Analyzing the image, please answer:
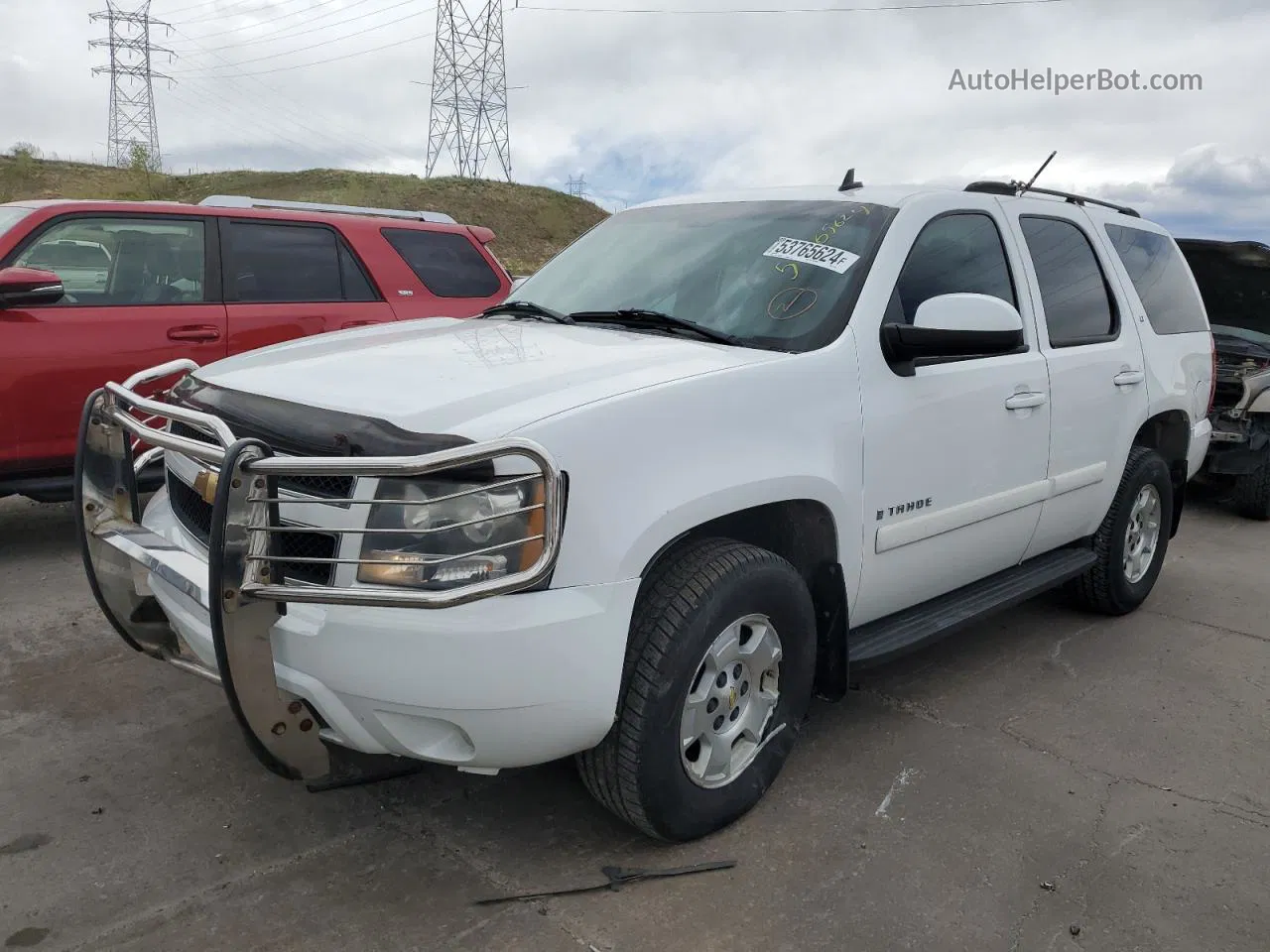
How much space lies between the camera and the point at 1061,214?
4273 mm

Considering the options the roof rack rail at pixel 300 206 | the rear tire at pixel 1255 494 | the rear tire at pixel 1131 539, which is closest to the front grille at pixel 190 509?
the roof rack rail at pixel 300 206

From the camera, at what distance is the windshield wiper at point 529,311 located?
350 cm

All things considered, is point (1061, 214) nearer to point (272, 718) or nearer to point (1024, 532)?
point (1024, 532)

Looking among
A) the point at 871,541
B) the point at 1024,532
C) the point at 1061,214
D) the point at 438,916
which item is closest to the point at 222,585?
the point at 438,916

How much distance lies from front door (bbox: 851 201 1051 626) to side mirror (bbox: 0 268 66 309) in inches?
155

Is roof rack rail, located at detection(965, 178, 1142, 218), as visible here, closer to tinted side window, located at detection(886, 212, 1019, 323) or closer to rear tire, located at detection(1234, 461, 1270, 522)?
tinted side window, located at detection(886, 212, 1019, 323)

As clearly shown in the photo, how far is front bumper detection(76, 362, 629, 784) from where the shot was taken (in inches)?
83.7

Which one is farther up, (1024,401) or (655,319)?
(655,319)

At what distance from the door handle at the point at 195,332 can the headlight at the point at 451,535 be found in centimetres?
378

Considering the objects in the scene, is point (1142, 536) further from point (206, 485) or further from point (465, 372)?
point (206, 485)

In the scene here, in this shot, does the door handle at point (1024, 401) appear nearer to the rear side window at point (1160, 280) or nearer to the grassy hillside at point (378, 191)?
the rear side window at point (1160, 280)

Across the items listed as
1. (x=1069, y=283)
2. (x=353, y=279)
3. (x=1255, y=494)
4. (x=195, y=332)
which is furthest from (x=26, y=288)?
(x=1255, y=494)

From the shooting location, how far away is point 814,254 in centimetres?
331

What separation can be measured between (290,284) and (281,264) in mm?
131
